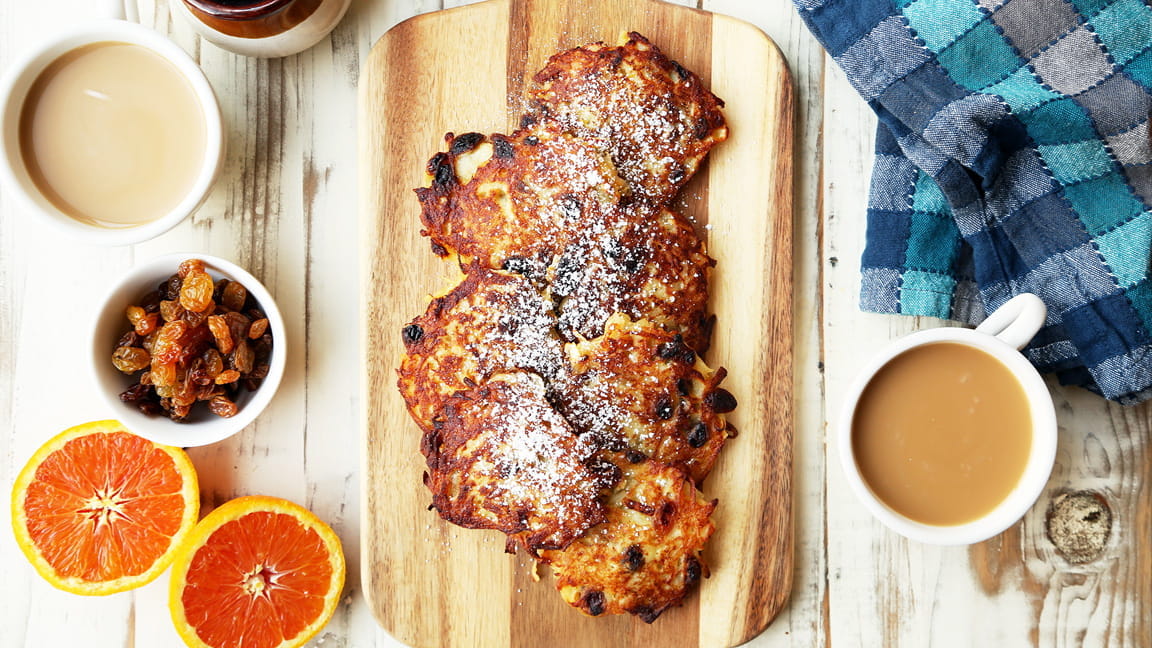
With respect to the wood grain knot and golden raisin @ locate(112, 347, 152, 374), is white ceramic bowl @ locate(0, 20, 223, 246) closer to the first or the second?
golden raisin @ locate(112, 347, 152, 374)

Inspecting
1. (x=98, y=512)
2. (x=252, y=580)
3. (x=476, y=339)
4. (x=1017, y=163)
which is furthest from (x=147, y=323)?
(x=1017, y=163)

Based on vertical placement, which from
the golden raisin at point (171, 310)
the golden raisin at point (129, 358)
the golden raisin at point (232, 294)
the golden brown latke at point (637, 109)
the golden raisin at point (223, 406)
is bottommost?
the golden raisin at point (223, 406)

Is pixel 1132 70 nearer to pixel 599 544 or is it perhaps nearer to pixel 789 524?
pixel 789 524

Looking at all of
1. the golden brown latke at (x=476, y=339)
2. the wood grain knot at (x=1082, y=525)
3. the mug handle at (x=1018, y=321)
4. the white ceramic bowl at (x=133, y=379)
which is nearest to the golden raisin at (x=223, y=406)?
the white ceramic bowl at (x=133, y=379)

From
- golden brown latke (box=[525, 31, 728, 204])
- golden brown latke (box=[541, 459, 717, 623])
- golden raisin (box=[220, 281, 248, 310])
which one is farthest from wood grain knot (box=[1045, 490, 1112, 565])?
golden raisin (box=[220, 281, 248, 310])

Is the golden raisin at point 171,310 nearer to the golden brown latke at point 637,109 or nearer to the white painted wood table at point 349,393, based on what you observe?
the white painted wood table at point 349,393

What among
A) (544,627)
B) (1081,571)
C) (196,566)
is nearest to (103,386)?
(196,566)

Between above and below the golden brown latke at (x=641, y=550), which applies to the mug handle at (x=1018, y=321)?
above
